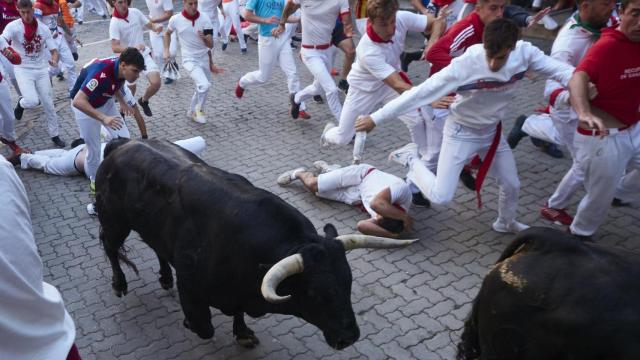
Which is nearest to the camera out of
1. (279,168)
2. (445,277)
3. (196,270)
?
(196,270)

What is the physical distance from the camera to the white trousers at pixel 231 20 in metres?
13.0

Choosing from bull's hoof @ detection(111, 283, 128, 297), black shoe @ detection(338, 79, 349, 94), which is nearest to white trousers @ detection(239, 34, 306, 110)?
black shoe @ detection(338, 79, 349, 94)

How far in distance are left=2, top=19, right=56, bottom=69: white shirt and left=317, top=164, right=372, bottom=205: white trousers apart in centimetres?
537

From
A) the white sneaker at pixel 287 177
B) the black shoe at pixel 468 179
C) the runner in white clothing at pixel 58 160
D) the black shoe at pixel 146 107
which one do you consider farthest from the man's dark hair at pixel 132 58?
the black shoe at pixel 468 179

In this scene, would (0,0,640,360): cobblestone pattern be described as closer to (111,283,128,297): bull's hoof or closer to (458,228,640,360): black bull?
(111,283,128,297): bull's hoof

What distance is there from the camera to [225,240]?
12.1ft

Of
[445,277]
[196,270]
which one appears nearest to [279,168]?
[445,277]

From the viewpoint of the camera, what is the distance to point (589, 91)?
481 centimetres

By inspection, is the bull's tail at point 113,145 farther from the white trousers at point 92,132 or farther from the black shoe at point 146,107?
the black shoe at point 146,107

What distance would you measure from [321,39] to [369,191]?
332 centimetres

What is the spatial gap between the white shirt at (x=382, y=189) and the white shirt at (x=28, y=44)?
5.87 meters

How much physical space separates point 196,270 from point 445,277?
95.6 inches

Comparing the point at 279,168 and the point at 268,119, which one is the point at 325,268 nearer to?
the point at 279,168

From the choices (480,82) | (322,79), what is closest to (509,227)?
(480,82)
